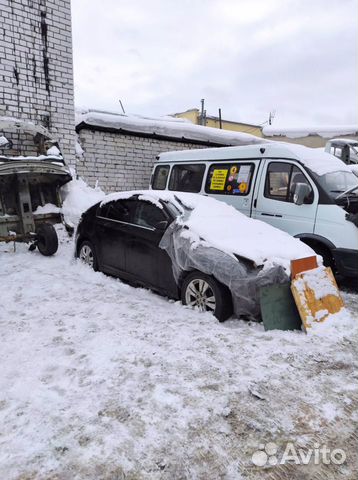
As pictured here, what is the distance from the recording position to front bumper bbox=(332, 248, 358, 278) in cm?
520

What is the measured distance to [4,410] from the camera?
2473 mm

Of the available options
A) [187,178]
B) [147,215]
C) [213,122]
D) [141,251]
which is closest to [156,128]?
[187,178]

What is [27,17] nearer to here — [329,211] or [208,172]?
[208,172]

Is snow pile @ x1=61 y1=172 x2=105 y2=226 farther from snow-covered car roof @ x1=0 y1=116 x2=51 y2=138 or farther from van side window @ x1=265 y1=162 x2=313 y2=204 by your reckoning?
van side window @ x1=265 y1=162 x2=313 y2=204

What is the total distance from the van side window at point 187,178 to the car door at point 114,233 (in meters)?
2.32

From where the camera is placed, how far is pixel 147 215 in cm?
Result: 507

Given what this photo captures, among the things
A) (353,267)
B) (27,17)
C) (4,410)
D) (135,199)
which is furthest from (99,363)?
(27,17)

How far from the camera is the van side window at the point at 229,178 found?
6.58 metres

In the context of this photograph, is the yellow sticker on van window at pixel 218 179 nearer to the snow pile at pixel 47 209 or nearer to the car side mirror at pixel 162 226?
the car side mirror at pixel 162 226

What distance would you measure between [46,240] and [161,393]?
4107 millimetres

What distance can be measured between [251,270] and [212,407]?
166 cm

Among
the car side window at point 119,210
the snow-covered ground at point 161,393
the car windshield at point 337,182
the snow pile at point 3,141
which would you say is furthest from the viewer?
the snow pile at point 3,141

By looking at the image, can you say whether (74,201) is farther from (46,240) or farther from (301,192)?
(301,192)

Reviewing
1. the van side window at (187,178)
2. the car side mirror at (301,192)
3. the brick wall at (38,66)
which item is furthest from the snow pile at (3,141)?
the car side mirror at (301,192)
